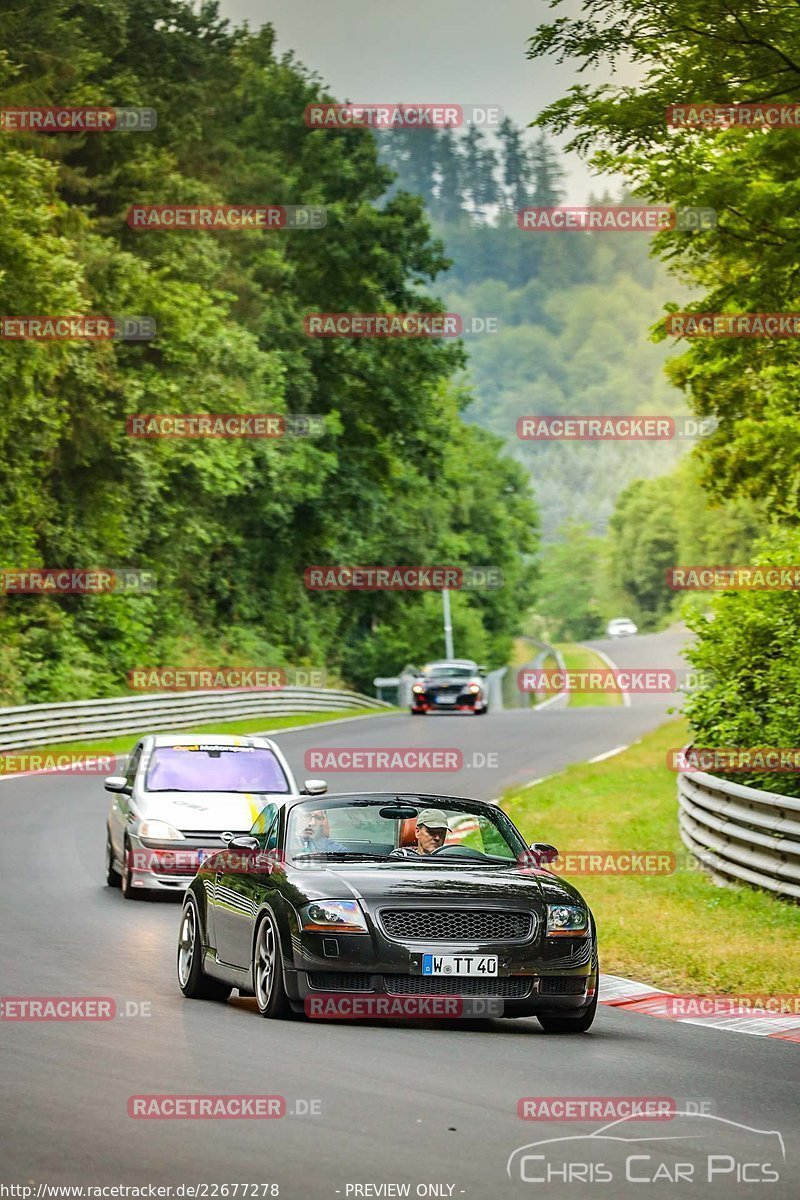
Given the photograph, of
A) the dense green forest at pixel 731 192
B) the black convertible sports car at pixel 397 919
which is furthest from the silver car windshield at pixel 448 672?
the black convertible sports car at pixel 397 919

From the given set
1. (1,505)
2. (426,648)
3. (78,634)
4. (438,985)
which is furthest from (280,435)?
(438,985)

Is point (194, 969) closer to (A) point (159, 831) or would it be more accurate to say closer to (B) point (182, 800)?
(A) point (159, 831)

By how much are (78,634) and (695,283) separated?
79.9 feet

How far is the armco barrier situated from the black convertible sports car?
26.6 m

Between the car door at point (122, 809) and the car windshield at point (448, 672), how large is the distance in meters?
32.9

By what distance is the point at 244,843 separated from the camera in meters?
11.7

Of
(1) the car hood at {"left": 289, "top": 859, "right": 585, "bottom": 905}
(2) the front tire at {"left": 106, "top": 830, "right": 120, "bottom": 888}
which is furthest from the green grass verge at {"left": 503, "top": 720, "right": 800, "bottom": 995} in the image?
(2) the front tire at {"left": 106, "top": 830, "right": 120, "bottom": 888}

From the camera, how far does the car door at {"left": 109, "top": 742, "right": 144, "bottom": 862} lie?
60.1 ft

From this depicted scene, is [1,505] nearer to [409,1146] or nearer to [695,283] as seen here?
[695,283]

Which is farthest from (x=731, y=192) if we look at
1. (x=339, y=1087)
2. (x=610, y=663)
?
(x=610, y=663)

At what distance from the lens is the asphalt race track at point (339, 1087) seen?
6.81 meters

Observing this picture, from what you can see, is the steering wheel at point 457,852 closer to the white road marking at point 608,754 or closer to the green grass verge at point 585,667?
the white road marking at point 608,754

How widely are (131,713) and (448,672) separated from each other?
1229cm

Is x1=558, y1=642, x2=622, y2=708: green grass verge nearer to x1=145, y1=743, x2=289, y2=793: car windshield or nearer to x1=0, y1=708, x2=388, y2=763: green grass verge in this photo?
x1=0, y1=708, x2=388, y2=763: green grass verge
